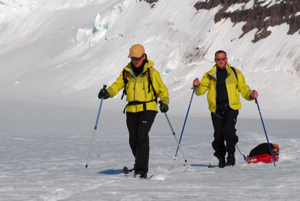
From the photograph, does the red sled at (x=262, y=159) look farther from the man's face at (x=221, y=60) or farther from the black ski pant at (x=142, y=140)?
the black ski pant at (x=142, y=140)

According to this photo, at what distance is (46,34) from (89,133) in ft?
187

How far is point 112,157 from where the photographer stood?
11.6 metres

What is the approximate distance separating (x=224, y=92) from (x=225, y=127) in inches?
22.7

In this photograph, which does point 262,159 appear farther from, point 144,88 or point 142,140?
point 144,88

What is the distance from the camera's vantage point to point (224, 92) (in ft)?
27.7

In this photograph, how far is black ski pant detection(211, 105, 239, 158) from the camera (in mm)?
8453

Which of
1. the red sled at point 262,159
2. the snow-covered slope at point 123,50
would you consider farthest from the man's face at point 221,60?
the snow-covered slope at point 123,50

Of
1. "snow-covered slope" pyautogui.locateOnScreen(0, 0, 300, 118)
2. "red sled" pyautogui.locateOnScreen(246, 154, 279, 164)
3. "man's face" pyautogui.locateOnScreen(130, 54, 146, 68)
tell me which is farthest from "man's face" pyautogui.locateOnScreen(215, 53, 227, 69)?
"snow-covered slope" pyautogui.locateOnScreen(0, 0, 300, 118)

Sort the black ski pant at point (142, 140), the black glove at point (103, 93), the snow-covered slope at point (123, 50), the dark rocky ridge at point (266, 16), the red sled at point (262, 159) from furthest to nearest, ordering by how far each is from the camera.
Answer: the dark rocky ridge at point (266, 16) → the snow-covered slope at point (123, 50) → the red sled at point (262, 159) → the black glove at point (103, 93) → the black ski pant at point (142, 140)

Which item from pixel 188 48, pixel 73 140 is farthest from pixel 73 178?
pixel 188 48

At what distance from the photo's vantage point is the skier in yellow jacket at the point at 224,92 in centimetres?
841

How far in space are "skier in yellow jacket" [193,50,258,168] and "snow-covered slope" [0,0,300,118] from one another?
28.1 metres

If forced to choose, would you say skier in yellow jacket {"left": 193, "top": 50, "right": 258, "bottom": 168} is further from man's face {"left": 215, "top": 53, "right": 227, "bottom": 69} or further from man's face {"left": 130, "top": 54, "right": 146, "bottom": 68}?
man's face {"left": 130, "top": 54, "right": 146, "bottom": 68}

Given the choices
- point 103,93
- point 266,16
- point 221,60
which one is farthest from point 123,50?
point 103,93
